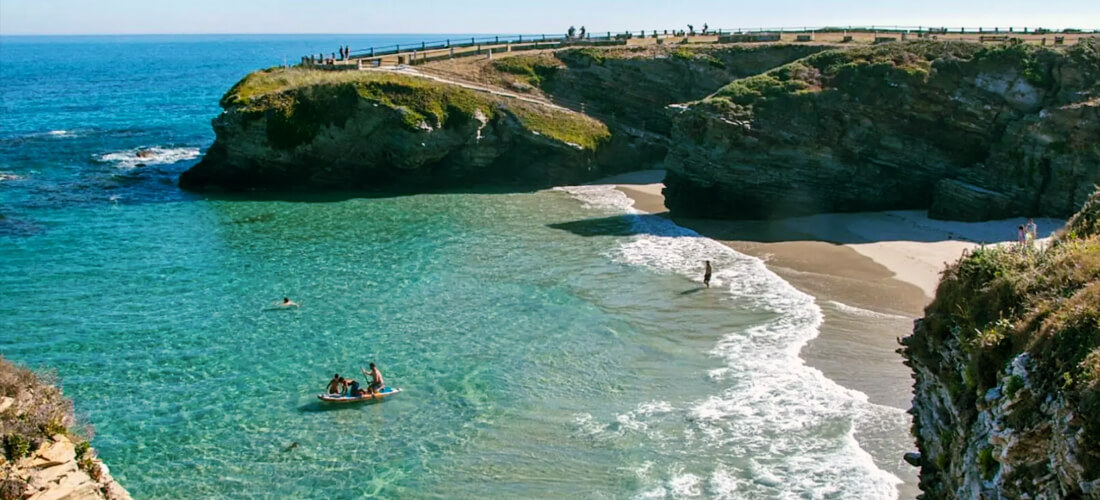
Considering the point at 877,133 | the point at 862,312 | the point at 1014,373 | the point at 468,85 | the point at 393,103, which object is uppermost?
the point at 468,85

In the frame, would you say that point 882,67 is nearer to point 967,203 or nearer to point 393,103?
point 967,203

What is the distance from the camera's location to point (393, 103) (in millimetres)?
58938

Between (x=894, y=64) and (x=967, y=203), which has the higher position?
(x=894, y=64)

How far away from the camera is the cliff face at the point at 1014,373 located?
11.7 meters

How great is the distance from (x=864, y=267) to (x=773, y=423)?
55.9 feet

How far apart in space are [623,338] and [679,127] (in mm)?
22071

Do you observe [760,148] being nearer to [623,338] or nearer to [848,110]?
[848,110]

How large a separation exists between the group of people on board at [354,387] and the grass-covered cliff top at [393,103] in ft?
104

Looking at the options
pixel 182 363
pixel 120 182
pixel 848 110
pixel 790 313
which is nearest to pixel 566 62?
pixel 848 110

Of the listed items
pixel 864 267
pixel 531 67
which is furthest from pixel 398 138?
pixel 864 267

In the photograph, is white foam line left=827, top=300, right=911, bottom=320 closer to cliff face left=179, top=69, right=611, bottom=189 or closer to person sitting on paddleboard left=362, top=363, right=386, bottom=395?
person sitting on paddleboard left=362, top=363, right=386, bottom=395

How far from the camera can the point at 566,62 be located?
70375 millimetres

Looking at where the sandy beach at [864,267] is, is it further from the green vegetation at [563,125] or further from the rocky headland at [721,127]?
the green vegetation at [563,125]

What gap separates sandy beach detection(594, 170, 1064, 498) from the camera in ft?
96.6
